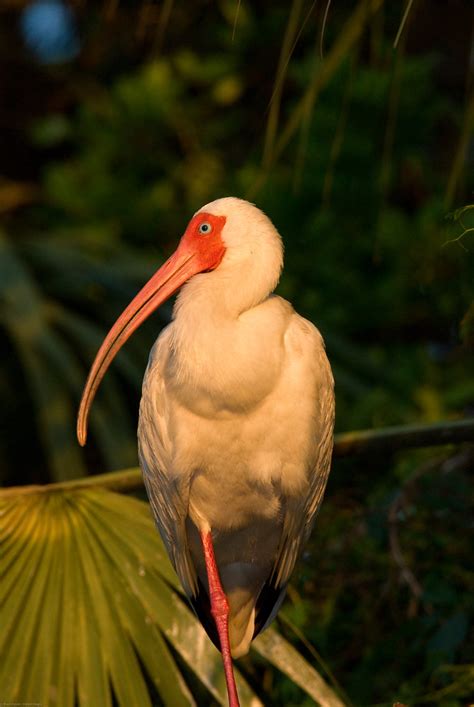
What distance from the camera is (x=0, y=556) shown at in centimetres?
308

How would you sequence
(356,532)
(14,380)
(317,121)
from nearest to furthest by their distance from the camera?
1. (356,532)
2. (14,380)
3. (317,121)

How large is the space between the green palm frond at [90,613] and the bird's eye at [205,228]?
748 mm

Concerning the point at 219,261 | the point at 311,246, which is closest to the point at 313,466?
the point at 219,261

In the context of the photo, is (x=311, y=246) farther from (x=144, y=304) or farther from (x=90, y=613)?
(x=90, y=613)

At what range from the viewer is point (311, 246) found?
21.4 ft

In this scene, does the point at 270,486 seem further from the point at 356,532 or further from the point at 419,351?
the point at 419,351

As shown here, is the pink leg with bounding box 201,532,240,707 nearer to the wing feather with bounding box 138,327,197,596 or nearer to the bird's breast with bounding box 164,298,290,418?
the wing feather with bounding box 138,327,197,596

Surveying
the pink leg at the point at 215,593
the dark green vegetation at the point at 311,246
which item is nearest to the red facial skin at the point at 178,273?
the dark green vegetation at the point at 311,246

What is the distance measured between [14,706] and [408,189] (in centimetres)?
Answer: 507

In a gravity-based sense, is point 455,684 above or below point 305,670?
below

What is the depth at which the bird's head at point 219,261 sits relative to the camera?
10.8 feet

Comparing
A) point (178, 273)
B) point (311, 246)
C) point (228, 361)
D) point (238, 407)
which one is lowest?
point (311, 246)

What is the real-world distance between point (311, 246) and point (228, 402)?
3324 millimetres

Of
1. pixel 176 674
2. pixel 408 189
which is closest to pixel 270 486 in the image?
pixel 176 674
